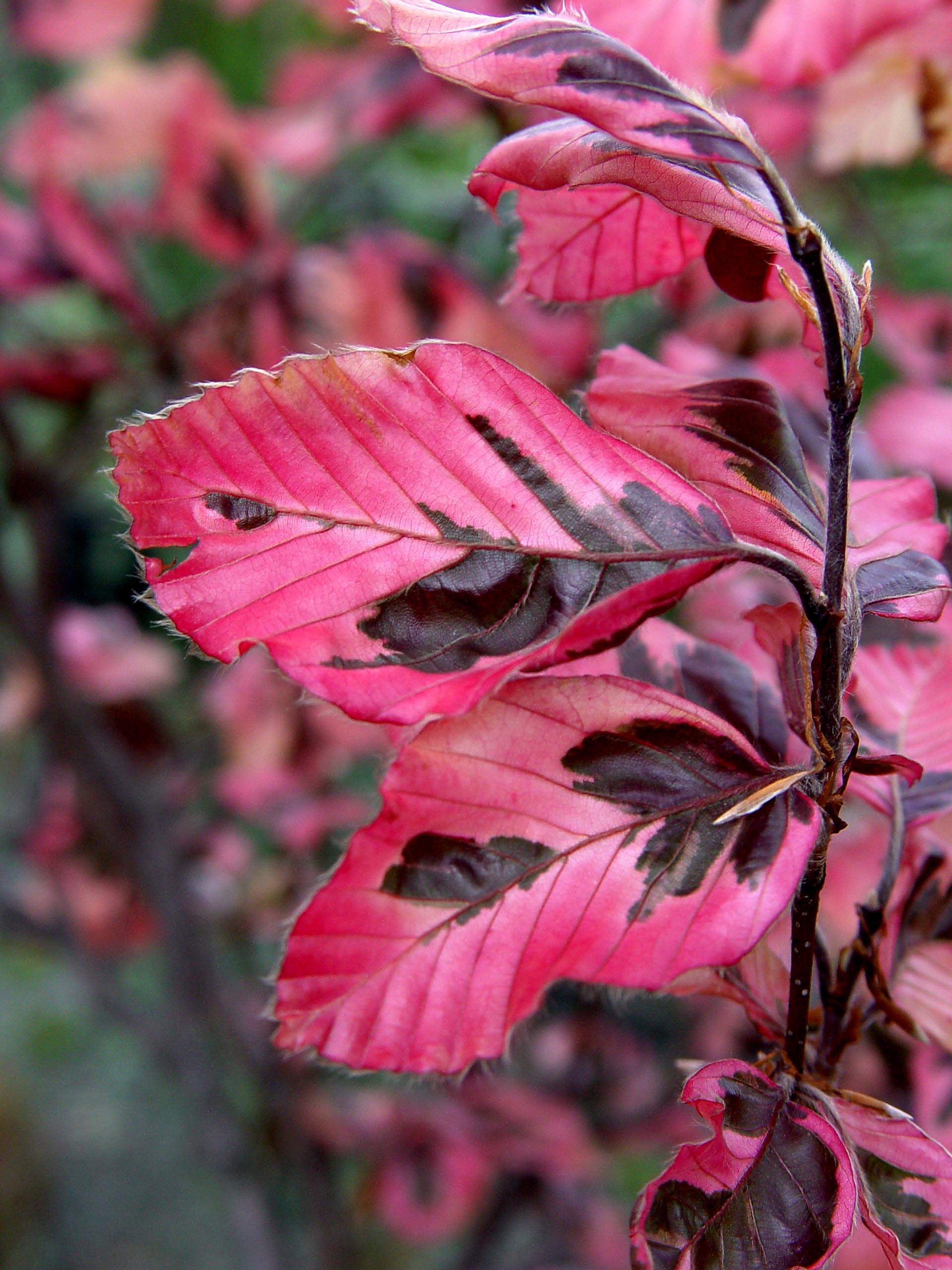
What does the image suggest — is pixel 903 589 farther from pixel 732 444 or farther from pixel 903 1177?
pixel 903 1177

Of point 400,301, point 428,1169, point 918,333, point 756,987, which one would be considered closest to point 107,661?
point 400,301

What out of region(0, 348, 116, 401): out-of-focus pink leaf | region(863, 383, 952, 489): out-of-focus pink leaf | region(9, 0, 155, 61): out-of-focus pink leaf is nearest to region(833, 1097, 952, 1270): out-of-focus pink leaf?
region(863, 383, 952, 489): out-of-focus pink leaf

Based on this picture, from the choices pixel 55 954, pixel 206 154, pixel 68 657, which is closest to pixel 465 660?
pixel 206 154

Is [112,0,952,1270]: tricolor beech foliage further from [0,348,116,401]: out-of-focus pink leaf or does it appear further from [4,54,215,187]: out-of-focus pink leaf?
[4,54,215,187]: out-of-focus pink leaf

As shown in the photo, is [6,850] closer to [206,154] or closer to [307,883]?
[307,883]

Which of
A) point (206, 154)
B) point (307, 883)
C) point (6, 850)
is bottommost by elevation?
point (6, 850)
